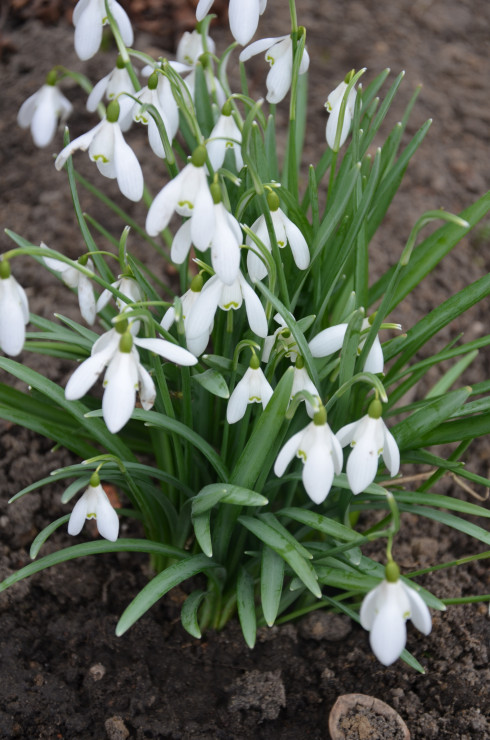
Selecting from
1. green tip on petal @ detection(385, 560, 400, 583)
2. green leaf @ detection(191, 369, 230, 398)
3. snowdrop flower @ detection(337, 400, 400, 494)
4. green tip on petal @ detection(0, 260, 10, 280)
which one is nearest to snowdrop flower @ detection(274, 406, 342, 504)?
snowdrop flower @ detection(337, 400, 400, 494)

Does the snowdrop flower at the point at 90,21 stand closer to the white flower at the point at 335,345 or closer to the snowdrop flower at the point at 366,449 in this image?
the white flower at the point at 335,345

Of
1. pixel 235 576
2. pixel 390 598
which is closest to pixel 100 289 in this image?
pixel 235 576

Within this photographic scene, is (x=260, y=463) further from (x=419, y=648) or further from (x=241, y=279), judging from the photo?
(x=419, y=648)

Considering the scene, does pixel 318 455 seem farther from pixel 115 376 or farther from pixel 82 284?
pixel 82 284

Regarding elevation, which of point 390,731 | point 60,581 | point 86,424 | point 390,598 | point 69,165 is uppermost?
→ point 69,165

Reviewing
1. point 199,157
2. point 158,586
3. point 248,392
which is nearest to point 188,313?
point 248,392
